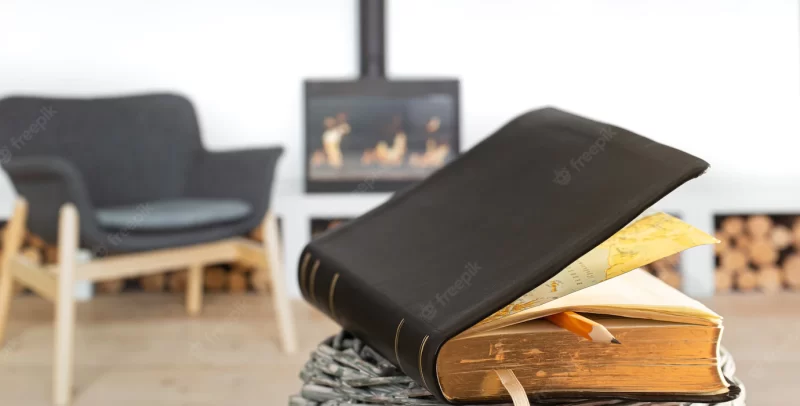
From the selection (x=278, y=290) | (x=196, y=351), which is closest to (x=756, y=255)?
(x=278, y=290)

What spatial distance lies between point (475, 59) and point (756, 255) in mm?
1213

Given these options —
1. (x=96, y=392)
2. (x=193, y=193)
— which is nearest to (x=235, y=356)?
(x=96, y=392)

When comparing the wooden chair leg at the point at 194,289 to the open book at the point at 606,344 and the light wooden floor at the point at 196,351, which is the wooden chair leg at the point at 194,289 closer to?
the light wooden floor at the point at 196,351

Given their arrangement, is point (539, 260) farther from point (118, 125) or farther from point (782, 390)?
point (118, 125)

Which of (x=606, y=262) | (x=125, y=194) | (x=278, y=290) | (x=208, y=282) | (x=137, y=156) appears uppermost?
(x=606, y=262)

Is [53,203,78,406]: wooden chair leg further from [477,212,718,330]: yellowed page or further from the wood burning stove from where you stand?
[477,212,718,330]: yellowed page

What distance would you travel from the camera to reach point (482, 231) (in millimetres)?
601

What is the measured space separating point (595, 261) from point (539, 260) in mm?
47

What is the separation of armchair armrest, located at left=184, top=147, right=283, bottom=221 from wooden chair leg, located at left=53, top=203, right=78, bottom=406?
0.49m

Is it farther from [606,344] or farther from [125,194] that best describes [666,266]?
[606,344]

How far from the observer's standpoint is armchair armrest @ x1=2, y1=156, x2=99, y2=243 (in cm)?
182

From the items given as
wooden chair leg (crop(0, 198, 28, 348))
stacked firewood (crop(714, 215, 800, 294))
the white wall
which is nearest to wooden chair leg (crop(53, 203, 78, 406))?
wooden chair leg (crop(0, 198, 28, 348))

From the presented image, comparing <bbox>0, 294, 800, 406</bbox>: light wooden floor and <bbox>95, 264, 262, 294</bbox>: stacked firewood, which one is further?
<bbox>95, 264, 262, 294</bbox>: stacked firewood

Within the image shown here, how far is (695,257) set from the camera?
263 centimetres
